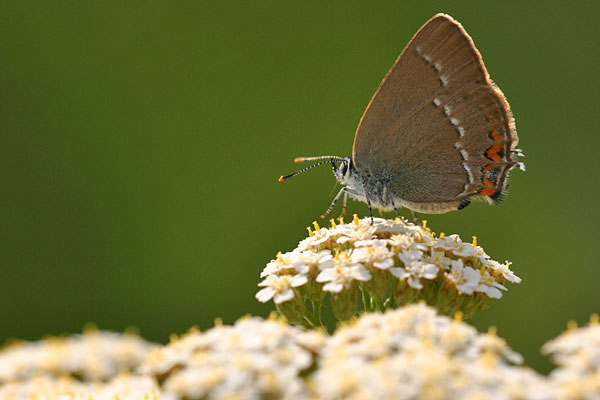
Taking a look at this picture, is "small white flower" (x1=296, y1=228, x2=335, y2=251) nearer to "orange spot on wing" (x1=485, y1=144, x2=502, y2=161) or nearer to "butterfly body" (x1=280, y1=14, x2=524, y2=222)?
"butterfly body" (x1=280, y1=14, x2=524, y2=222)

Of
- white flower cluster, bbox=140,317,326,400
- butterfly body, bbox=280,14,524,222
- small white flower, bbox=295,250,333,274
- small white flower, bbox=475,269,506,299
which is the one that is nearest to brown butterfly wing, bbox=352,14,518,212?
butterfly body, bbox=280,14,524,222

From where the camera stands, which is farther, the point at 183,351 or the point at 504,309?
the point at 504,309

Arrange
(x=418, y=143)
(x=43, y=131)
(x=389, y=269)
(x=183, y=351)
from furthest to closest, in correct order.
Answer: (x=43, y=131)
(x=418, y=143)
(x=389, y=269)
(x=183, y=351)

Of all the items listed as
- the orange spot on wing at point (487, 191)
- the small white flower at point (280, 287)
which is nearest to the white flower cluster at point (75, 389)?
the small white flower at point (280, 287)

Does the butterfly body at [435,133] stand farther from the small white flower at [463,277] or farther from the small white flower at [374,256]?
the small white flower at [374,256]

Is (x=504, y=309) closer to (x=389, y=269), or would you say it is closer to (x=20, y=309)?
(x=389, y=269)

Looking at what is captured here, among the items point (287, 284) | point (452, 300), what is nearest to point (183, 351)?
point (287, 284)
